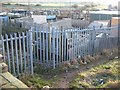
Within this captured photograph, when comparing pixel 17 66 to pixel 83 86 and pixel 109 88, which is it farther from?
pixel 109 88

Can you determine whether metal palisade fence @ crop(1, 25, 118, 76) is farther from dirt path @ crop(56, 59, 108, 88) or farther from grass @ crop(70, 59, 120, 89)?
grass @ crop(70, 59, 120, 89)

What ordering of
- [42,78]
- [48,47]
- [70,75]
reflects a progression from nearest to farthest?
1. [42,78]
2. [70,75]
3. [48,47]

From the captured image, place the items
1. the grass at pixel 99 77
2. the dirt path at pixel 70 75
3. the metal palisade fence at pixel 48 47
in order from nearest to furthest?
the grass at pixel 99 77
the dirt path at pixel 70 75
the metal palisade fence at pixel 48 47

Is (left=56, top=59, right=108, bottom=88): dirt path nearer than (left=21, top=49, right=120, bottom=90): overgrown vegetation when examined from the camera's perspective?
No

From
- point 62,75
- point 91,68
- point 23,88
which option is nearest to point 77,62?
point 91,68

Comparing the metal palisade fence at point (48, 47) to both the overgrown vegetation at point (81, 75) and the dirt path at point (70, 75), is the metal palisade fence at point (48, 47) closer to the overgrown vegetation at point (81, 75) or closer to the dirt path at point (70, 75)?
the overgrown vegetation at point (81, 75)

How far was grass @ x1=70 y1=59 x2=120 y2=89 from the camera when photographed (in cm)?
531

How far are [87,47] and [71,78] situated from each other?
89.0 inches

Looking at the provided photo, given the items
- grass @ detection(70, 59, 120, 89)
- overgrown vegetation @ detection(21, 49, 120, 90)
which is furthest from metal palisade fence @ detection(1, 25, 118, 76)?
grass @ detection(70, 59, 120, 89)

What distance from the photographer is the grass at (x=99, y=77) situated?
5.31 meters

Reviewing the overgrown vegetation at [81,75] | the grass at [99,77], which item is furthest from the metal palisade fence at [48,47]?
the grass at [99,77]

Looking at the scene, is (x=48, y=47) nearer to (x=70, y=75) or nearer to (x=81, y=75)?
(x=70, y=75)

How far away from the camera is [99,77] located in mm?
6000

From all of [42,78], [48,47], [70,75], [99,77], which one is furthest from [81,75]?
[48,47]
